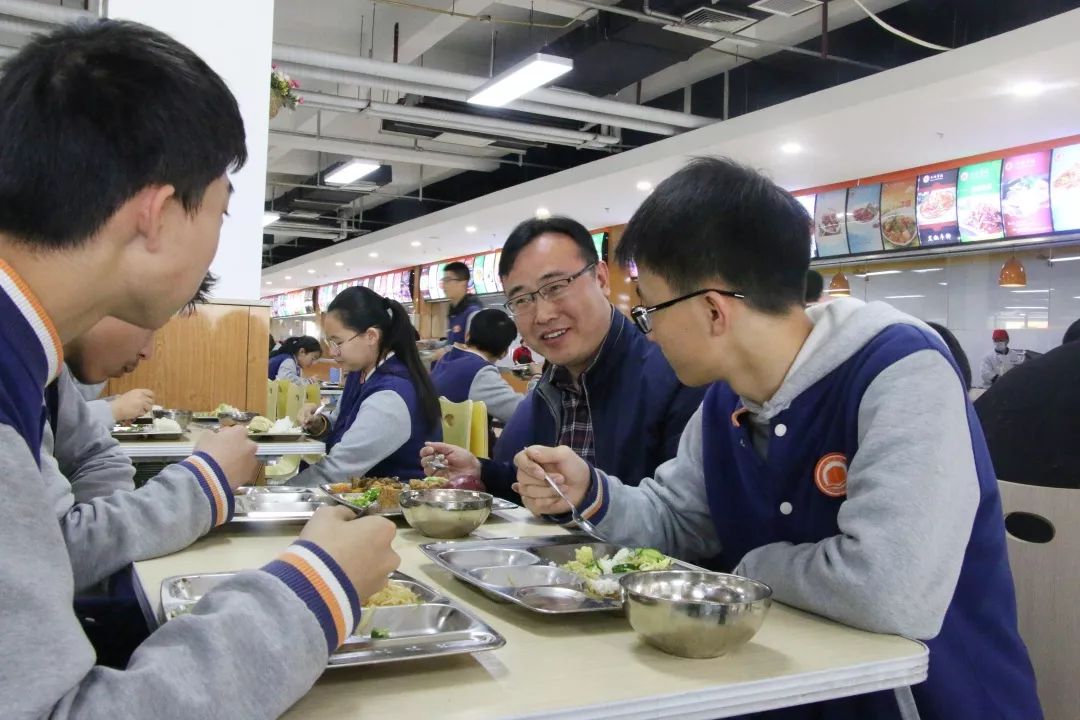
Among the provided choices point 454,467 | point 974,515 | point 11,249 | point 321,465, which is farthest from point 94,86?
point 321,465

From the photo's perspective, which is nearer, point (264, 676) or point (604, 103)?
point (264, 676)

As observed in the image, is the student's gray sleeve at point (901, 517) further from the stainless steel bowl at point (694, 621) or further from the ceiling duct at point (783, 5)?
the ceiling duct at point (783, 5)

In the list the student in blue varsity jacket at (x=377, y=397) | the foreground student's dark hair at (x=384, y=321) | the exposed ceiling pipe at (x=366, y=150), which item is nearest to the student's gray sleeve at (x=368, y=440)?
the student in blue varsity jacket at (x=377, y=397)

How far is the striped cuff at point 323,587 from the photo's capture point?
92 centimetres

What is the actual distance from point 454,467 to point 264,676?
1.45m

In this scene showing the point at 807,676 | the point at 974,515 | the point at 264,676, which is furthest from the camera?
the point at 974,515

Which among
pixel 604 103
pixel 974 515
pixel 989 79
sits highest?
pixel 604 103

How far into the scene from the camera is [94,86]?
887 millimetres

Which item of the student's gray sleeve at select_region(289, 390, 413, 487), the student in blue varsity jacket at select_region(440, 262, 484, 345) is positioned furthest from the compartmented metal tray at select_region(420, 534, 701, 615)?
the student in blue varsity jacket at select_region(440, 262, 484, 345)

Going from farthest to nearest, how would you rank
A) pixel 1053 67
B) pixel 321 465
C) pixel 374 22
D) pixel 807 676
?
pixel 374 22
pixel 1053 67
pixel 321 465
pixel 807 676

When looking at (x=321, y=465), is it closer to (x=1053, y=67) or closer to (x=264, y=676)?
(x=264, y=676)

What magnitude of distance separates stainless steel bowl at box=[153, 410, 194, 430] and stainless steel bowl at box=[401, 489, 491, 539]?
7.98ft

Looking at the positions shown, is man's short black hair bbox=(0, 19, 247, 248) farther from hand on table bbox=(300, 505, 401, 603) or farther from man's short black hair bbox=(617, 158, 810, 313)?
man's short black hair bbox=(617, 158, 810, 313)

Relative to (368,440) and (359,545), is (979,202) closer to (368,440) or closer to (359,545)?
(368,440)
